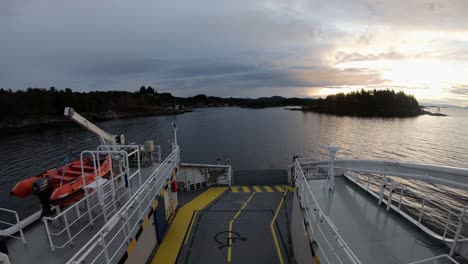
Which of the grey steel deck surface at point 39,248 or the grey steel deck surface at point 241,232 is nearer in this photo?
the grey steel deck surface at point 39,248

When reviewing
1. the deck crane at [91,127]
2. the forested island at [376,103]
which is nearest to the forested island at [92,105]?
the forested island at [376,103]

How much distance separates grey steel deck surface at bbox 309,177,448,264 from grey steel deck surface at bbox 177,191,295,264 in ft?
8.64

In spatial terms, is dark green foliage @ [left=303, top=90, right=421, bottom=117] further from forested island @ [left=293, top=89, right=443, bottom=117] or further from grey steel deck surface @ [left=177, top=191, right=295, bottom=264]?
grey steel deck surface @ [left=177, top=191, right=295, bottom=264]

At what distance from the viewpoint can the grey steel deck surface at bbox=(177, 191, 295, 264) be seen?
24.8ft

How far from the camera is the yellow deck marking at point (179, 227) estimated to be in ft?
24.7

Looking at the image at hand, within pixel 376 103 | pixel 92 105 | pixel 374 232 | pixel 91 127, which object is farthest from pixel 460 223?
pixel 376 103

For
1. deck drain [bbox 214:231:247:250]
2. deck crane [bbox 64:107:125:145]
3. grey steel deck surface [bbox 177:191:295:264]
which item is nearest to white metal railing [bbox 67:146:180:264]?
grey steel deck surface [bbox 177:191:295:264]

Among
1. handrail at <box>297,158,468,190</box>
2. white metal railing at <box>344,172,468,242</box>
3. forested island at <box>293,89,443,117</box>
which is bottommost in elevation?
white metal railing at <box>344,172,468,242</box>

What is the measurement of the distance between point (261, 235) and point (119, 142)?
7304mm

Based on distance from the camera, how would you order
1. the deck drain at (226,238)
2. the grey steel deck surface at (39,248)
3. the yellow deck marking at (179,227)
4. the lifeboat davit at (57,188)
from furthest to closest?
the deck drain at (226,238), the yellow deck marking at (179,227), the lifeboat davit at (57,188), the grey steel deck surface at (39,248)

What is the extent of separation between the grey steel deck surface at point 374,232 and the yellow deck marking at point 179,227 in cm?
514

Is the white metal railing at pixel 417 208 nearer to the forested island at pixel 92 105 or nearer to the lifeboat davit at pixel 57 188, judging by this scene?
the lifeboat davit at pixel 57 188

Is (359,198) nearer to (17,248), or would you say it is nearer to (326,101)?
(17,248)

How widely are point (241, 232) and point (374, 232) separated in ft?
16.4
